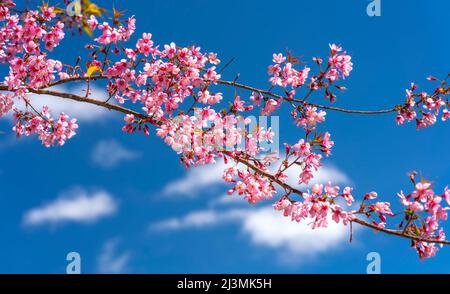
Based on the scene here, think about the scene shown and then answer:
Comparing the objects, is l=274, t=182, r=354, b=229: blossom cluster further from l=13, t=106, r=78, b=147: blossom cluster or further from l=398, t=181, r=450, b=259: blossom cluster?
l=13, t=106, r=78, b=147: blossom cluster

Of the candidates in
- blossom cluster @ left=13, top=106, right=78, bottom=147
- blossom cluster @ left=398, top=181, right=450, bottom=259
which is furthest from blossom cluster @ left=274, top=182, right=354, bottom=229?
blossom cluster @ left=13, top=106, right=78, bottom=147

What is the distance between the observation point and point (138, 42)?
7.02m

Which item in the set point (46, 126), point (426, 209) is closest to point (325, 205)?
point (426, 209)

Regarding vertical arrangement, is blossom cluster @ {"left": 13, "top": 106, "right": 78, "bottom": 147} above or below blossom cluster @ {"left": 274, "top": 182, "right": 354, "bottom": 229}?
above

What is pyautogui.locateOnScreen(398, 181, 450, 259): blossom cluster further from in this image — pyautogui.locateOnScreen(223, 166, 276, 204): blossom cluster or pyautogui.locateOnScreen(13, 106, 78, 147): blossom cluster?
pyautogui.locateOnScreen(13, 106, 78, 147): blossom cluster

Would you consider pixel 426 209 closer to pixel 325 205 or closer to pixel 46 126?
pixel 325 205

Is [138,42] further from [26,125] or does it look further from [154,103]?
[26,125]

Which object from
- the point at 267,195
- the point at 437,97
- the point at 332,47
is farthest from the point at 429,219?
the point at 437,97

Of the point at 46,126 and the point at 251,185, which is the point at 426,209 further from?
the point at 46,126

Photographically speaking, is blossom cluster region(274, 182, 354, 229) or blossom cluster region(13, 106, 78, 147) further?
blossom cluster region(13, 106, 78, 147)

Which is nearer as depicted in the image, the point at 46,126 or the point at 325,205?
the point at 325,205

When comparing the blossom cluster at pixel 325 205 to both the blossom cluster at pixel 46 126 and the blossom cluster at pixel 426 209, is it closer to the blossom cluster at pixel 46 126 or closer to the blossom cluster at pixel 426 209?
the blossom cluster at pixel 426 209

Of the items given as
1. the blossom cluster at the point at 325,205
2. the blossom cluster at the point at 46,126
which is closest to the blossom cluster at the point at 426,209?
the blossom cluster at the point at 325,205

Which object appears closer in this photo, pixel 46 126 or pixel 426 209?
pixel 426 209
